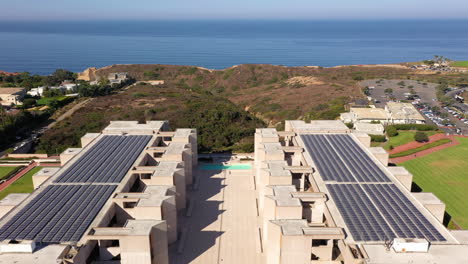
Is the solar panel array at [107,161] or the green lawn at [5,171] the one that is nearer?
the solar panel array at [107,161]

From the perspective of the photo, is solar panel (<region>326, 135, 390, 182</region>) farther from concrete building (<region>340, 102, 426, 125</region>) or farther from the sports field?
concrete building (<region>340, 102, 426, 125</region>)

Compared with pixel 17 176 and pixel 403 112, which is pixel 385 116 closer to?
pixel 403 112

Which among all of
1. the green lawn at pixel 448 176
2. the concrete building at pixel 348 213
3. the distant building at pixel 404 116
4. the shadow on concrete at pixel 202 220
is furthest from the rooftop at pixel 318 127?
the distant building at pixel 404 116

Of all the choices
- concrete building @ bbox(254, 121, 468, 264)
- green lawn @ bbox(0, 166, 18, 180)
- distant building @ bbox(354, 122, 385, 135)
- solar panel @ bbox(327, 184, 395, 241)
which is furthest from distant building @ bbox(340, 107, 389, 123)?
green lawn @ bbox(0, 166, 18, 180)

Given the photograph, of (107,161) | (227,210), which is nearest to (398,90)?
(227,210)

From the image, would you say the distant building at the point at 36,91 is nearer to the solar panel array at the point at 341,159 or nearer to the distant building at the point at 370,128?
the solar panel array at the point at 341,159

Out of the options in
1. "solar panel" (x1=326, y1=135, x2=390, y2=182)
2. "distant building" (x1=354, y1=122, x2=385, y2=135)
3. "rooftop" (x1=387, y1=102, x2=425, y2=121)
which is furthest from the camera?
"rooftop" (x1=387, y1=102, x2=425, y2=121)
